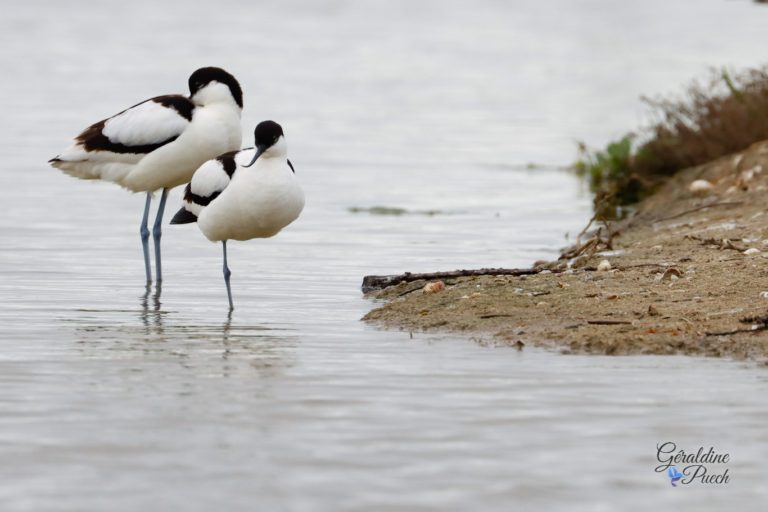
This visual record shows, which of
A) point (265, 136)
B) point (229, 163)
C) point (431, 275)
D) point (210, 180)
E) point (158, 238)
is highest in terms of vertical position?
point (265, 136)

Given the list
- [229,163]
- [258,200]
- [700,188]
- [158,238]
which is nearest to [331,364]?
[258,200]

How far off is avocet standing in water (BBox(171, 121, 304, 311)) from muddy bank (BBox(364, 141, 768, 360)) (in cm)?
91

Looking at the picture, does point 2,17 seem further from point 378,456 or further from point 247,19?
point 378,456

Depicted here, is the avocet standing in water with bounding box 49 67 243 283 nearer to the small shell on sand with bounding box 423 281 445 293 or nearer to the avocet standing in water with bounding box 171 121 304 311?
the avocet standing in water with bounding box 171 121 304 311

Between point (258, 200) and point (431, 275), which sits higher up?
point (258, 200)

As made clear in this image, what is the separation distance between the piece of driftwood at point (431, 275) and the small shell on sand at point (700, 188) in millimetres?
4580

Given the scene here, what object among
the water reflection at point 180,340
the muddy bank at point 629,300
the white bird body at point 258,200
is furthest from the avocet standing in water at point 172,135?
the muddy bank at point 629,300

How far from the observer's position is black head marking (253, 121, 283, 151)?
9.11 m

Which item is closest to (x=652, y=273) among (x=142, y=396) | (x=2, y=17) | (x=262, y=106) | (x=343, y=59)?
(x=142, y=396)

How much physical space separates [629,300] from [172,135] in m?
4.13

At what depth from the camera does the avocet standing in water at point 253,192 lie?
30.4ft

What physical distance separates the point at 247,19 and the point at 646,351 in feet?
127

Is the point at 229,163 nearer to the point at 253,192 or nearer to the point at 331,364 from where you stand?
the point at 253,192

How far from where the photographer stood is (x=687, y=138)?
15992mm
